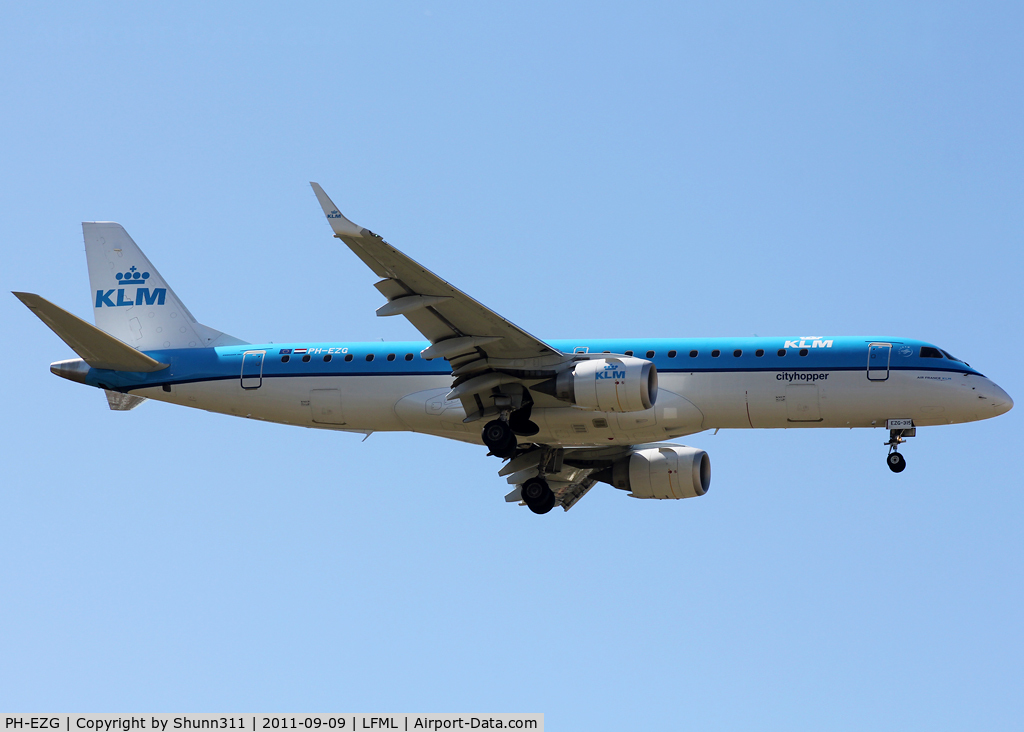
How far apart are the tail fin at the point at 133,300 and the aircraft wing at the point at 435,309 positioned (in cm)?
819

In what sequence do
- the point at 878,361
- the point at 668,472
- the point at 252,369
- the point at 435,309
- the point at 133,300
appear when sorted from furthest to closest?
the point at 133,300 < the point at 668,472 < the point at 252,369 < the point at 878,361 < the point at 435,309

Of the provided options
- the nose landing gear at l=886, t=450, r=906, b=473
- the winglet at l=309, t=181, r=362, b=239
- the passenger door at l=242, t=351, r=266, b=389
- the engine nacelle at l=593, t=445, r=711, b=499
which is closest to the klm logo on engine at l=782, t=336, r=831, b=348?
the nose landing gear at l=886, t=450, r=906, b=473

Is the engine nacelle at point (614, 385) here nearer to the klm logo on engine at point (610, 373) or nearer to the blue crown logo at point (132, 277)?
the klm logo on engine at point (610, 373)

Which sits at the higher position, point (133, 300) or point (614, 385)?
point (133, 300)

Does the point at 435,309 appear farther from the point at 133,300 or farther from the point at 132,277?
the point at 132,277

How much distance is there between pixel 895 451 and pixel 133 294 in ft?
75.4

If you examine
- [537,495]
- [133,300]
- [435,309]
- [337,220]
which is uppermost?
[133,300]

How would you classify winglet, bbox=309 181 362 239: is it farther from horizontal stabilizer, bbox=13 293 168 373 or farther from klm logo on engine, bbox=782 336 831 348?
klm logo on engine, bbox=782 336 831 348

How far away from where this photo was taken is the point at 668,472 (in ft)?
131

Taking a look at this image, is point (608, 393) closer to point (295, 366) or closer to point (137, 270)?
point (295, 366)

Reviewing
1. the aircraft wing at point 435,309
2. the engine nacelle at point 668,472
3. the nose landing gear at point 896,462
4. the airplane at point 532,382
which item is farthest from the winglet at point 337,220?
the nose landing gear at point 896,462

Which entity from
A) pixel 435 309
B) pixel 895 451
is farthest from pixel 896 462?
pixel 435 309

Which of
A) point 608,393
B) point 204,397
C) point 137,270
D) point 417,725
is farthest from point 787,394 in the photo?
point 137,270

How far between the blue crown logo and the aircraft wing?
1148 cm
